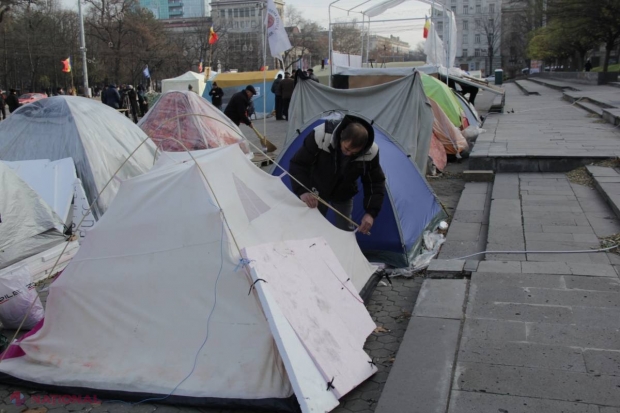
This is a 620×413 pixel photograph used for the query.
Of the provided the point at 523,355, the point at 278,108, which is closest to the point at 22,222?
the point at 523,355

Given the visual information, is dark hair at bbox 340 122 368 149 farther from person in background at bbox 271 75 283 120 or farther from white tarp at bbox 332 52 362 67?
person in background at bbox 271 75 283 120

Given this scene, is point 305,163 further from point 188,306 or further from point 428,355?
point 428,355

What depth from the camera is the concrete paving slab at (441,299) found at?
4113 mm

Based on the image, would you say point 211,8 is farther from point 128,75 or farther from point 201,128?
point 201,128

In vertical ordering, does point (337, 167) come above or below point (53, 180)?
above

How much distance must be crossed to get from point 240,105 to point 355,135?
9637mm

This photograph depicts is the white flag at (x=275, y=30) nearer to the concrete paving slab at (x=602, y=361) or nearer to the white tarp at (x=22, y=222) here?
the white tarp at (x=22, y=222)

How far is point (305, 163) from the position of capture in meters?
4.50

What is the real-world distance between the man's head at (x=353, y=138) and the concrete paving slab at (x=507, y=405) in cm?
186

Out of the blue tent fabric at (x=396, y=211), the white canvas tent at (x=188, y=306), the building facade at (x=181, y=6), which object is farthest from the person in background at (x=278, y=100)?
the building facade at (x=181, y=6)

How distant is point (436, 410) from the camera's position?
292 cm

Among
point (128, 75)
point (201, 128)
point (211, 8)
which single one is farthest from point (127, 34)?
point (201, 128)

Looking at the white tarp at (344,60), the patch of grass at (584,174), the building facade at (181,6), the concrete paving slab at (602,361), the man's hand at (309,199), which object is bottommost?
the concrete paving slab at (602,361)

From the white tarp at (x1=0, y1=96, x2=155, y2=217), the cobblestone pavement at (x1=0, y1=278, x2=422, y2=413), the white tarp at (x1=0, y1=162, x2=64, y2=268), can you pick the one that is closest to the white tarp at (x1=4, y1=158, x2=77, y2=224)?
A: the white tarp at (x1=0, y1=96, x2=155, y2=217)
